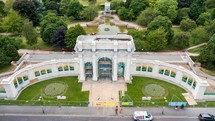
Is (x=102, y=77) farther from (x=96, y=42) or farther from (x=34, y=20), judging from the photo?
(x=34, y=20)

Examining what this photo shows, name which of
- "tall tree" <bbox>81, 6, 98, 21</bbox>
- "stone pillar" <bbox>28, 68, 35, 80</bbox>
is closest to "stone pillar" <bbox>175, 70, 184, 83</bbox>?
"stone pillar" <bbox>28, 68, 35, 80</bbox>

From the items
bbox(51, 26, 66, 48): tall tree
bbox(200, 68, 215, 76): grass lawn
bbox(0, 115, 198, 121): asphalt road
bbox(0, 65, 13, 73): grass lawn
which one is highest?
bbox(51, 26, 66, 48): tall tree

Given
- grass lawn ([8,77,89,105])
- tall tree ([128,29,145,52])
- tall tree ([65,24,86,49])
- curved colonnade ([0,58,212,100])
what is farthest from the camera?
tall tree ([65,24,86,49])

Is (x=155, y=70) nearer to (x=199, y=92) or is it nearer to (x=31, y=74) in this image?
(x=199, y=92)

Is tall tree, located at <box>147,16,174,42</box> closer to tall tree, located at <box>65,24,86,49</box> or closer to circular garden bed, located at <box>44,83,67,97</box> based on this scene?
tall tree, located at <box>65,24,86,49</box>

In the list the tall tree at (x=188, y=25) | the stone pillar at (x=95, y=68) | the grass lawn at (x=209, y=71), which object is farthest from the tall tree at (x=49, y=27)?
the grass lawn at (x=209, y=71)

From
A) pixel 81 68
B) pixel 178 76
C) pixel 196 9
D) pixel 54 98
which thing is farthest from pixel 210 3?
pixel 54 98

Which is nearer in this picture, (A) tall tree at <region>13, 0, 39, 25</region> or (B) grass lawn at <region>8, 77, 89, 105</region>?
(B) grass lawn at <region>8, 77, 89, 105</region>

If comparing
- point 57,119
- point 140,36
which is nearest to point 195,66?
point 140,36
